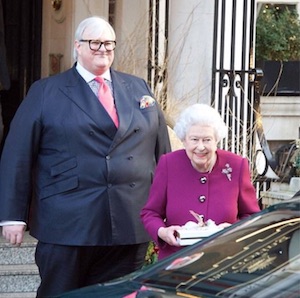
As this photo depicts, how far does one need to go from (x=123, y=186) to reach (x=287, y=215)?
1.60 m

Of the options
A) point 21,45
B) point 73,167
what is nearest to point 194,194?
point 73,167

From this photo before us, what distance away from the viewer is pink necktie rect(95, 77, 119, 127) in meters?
6.02

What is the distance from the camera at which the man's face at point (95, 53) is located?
5.96 m

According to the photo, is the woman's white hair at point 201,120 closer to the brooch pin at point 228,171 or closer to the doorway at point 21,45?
the brooch pin at point 228,171

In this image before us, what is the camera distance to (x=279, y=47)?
42.0 ft

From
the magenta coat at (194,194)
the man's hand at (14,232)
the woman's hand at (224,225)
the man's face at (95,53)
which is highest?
the man's face at (95,53)

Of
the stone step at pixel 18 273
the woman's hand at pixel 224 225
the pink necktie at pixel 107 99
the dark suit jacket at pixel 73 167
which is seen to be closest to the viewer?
the woman's hand at pixel 224 225

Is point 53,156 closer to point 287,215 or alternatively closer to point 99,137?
point 99,137

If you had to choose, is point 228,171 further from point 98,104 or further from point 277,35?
point 277,35

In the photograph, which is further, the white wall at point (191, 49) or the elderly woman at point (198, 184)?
the white wall at point (191, 49)

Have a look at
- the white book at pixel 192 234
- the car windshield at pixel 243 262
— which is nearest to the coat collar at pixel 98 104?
the white book at pixel 192 234

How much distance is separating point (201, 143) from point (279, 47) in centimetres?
758

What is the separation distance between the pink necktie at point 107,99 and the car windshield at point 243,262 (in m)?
1.51

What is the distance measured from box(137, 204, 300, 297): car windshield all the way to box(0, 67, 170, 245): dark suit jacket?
1341 millimetres
